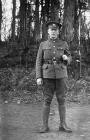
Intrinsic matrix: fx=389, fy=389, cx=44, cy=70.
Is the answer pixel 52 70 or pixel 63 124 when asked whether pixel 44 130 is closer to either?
pixel 63 124

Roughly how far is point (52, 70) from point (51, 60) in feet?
0.62

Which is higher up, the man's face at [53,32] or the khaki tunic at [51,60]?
the man's face at [53,32]

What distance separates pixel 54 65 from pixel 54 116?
2.03 m

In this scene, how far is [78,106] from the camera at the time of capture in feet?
34.7

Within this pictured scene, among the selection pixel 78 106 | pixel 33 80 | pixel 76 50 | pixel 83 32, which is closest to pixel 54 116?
pixel 78 106

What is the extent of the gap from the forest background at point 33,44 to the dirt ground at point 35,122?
49.3 inches

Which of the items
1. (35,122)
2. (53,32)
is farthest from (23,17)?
(53,32)

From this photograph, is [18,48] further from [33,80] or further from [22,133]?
[22,133]

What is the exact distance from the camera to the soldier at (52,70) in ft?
23.8

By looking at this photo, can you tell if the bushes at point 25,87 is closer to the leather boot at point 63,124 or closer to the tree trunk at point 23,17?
the tree trunk at point 23,17

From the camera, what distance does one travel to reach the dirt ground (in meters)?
6.88

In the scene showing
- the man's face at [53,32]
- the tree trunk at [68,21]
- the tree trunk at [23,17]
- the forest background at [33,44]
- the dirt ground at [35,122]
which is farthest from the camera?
the tree trunk at [23,17]

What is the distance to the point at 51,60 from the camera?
727 centimetres

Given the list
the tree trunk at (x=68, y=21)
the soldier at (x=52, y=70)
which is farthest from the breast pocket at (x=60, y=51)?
the tree trunk at (x=68, y=21)
